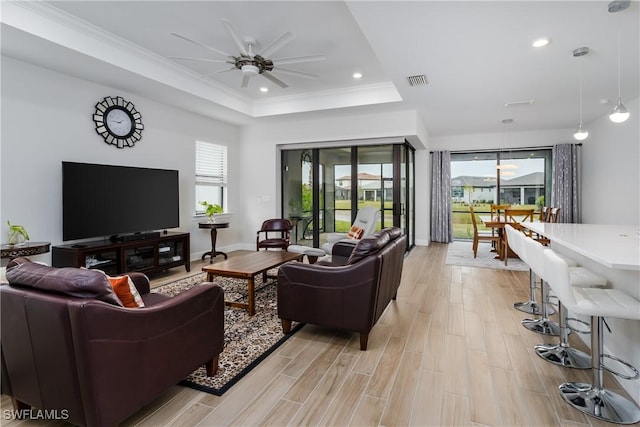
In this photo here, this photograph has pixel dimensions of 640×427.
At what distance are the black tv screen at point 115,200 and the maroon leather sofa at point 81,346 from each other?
247 centimetres

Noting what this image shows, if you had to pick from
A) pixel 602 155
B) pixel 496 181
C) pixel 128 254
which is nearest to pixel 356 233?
pixel 128 254

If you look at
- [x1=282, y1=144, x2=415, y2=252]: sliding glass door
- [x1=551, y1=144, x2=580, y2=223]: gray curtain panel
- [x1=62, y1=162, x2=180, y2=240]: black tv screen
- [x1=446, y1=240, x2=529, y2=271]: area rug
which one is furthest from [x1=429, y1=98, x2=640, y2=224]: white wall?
[x1=62, y1=162, x2=180, y2=240]: black tv screen

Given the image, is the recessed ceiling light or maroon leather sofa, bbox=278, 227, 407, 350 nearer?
maroon leather sofa, bbox=278, 227, 407, 350

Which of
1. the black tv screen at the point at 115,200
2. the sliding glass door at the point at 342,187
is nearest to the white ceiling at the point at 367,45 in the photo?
the black tv screen at the point at 115,200

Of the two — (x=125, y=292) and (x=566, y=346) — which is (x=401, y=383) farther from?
(x=125, y=292)

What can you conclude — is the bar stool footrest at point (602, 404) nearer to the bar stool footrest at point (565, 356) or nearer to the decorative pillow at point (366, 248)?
the bar stool footrest at point (565, 356)

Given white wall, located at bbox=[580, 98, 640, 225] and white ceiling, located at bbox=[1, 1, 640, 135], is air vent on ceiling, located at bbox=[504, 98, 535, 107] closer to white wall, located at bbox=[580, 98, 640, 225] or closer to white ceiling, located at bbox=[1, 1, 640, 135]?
white ceiling, located at bbox=[1, 1, 640, 135]

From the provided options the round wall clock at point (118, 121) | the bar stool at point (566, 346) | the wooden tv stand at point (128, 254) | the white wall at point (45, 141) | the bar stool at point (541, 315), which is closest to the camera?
the bar stool at point (566, 346)

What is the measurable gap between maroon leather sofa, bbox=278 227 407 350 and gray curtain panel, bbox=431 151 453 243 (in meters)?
5.85

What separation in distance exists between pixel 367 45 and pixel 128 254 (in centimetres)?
403

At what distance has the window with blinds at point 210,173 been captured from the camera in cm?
622

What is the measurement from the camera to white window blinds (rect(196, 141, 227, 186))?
6.21 m

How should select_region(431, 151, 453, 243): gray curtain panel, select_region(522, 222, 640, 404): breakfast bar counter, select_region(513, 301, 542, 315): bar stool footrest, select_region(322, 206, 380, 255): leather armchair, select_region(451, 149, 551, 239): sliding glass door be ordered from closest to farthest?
select_region(522, 222, 640, 404): breakfast bar counter
select_region(513, 301, 542, 315): bar stool footrest
select_region(322, 206, 380, 255): leather armchair
select_region(451, 149, 551, 239): sliding glass door
select_region(431, 151, 453, 243): gray curtain panel

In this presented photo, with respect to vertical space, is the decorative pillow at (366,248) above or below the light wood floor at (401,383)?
above
